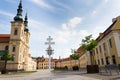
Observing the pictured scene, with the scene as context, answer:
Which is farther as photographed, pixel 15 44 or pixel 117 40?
pixel 15 44

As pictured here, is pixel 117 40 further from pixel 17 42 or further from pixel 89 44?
pixel 17 42

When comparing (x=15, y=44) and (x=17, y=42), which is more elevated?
(x=17, y=42)

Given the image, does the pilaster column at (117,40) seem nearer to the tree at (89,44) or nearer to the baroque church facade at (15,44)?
the tree at (89,44)

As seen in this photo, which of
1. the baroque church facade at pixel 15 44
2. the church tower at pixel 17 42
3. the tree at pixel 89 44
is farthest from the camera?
the church tower at pixel 17 42

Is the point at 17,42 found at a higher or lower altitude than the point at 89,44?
higher

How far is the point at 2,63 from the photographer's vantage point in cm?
4853

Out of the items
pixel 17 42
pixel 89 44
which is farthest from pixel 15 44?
pixel 89 44

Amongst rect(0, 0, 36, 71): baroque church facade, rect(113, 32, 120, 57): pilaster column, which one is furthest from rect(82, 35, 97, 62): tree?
rect(0, 0, 36, 71): baroque church facade

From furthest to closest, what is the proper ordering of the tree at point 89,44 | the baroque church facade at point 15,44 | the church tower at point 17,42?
the church tower at point 17,42, the baroque church facade at point 15,44, the tree at point 89,44

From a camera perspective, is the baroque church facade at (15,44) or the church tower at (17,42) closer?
the baroque church facade at (15,44)

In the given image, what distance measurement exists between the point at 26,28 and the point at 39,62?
253 feet

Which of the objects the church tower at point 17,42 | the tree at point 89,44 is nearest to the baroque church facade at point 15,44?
the church tower at point 17,42

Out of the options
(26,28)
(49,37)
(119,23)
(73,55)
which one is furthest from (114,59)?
(26,28)

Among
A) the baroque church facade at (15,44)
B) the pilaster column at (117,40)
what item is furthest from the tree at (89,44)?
the baroque church facade at (15,44)
